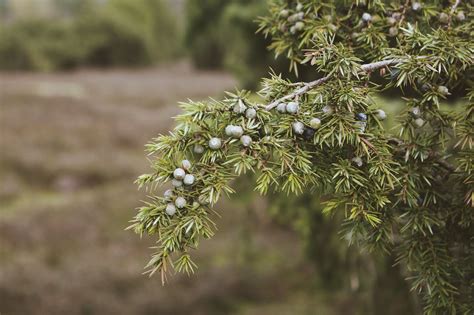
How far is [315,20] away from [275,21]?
28cm

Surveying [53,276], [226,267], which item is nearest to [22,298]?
[53,276]

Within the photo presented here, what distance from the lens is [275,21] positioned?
2.66 metres

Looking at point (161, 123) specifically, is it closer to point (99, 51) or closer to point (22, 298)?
point (22, 298)

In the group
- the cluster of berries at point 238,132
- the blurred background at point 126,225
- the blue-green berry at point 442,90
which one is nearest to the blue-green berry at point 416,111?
the blue-green berry at point 442,90

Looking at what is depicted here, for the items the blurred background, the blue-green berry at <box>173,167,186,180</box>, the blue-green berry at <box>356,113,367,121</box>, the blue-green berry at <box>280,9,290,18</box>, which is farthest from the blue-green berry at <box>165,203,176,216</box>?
the blurred background

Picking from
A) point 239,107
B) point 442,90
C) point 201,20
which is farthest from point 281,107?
point 201,20

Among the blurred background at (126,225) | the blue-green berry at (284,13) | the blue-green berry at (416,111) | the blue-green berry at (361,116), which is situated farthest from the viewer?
the blurred background at (126,225)

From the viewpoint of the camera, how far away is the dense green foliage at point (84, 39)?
117 ft

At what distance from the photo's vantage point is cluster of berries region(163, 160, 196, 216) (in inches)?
71.0

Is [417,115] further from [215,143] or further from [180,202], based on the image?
[180,202]

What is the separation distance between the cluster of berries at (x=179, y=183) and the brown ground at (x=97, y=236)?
676 centimetres

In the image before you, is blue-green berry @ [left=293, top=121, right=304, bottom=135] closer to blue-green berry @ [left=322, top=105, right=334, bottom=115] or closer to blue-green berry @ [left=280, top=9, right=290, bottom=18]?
blue-green berry @ [left=322, top=105, right=334, bottom=115]

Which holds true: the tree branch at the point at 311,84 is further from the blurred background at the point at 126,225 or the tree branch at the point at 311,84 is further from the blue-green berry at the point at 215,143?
the blurred background at the point at 126,225

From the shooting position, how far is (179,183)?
72.1 inches
